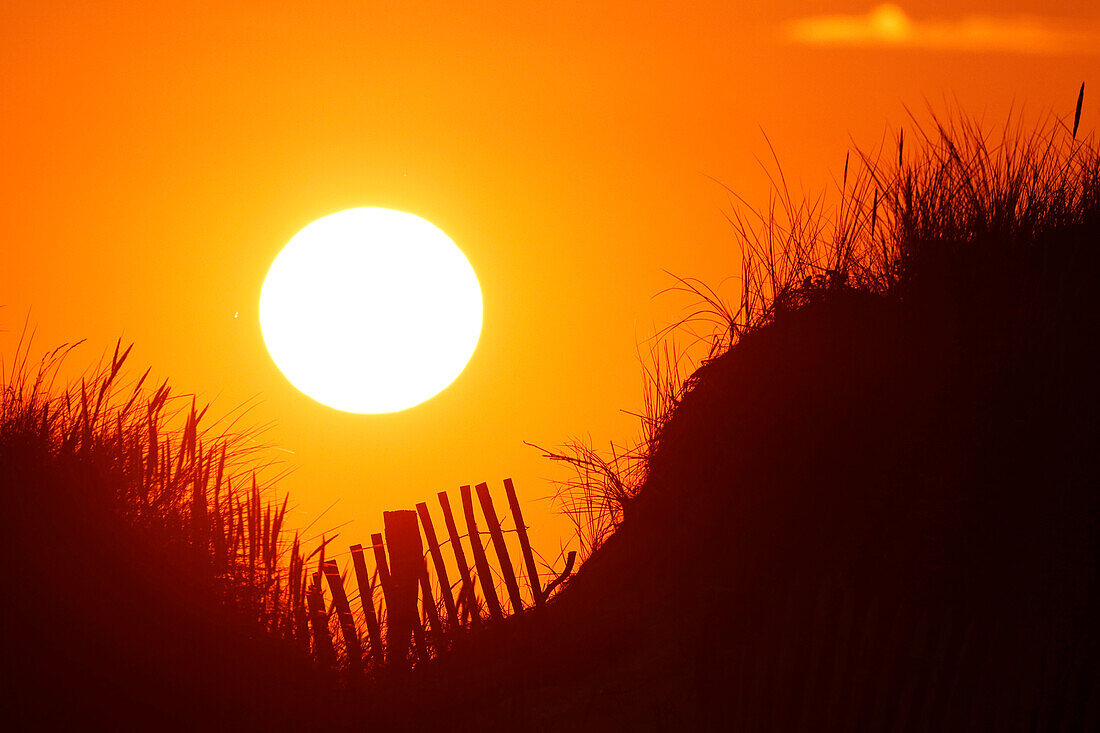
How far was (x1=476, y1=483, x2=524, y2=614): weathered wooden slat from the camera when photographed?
208 inches

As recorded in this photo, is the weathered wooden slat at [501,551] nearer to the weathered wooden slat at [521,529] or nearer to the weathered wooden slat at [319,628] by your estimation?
the weathered wooden slat at [521,529]

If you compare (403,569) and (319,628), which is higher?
(403,569)

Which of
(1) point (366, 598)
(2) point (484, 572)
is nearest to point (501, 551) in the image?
(2) point (484, 572)

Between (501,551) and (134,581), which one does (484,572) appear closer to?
(501,551)

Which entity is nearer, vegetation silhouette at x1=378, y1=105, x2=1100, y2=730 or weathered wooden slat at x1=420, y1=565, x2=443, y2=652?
vegetation silhouette at x1=378, y1=105, x2=1100, y2=730

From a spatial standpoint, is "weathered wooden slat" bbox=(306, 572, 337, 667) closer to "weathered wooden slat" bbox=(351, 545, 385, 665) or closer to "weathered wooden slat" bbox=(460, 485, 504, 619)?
"weathered wooden slat" bbox=(351, 545, 385, 665)

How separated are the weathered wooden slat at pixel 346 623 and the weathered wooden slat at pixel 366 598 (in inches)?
2.8

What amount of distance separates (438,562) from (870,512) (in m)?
2.16

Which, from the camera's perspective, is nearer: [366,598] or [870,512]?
[870,512]

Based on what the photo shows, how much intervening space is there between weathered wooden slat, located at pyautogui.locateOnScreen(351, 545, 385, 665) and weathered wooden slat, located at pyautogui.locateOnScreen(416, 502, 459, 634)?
0.36m

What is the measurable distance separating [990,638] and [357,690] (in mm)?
3029

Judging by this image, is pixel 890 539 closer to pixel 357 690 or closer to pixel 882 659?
pixel 882 659

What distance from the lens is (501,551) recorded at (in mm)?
5293

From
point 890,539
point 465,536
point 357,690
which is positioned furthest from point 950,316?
point 357,690
